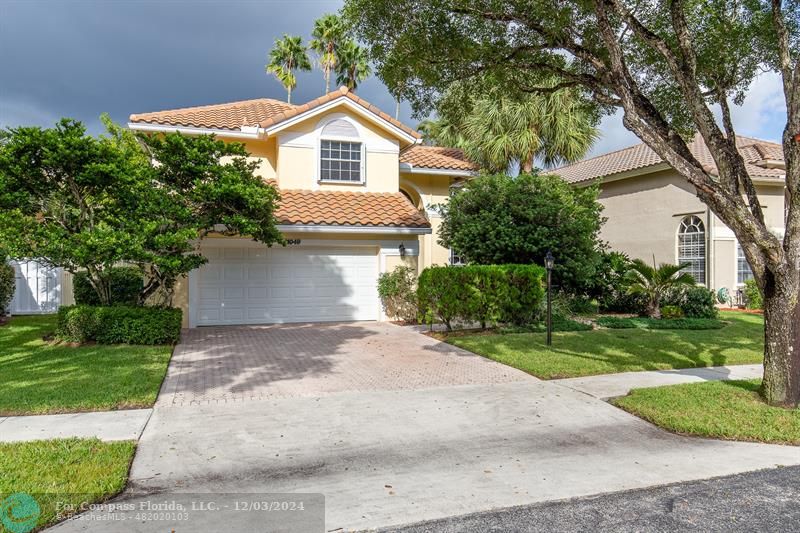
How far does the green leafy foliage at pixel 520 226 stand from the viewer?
13.3 meters

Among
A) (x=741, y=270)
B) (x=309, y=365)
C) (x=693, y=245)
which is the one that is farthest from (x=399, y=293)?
(x=741, y=270)

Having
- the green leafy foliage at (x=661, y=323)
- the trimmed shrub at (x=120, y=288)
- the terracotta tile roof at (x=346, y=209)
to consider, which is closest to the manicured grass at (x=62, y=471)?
the terracotta tile roof at (x=346, y=209)

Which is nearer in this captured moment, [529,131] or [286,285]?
[286,285]

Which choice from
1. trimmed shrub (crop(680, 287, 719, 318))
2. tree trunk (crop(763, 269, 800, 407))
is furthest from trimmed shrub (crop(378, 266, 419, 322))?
tree trunk (crop(763, 269, 800, 407))

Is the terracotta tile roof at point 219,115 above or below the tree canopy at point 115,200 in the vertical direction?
above

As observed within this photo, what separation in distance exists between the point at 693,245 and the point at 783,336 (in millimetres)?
13995

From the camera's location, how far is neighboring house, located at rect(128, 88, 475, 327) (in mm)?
13953

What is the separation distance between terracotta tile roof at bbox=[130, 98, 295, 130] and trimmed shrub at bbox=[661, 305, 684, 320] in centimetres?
1332

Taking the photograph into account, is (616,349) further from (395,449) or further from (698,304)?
(395,449)

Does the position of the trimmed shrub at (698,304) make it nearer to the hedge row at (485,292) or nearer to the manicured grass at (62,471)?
the hedge row at (485,292)

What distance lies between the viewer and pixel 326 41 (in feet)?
92.7

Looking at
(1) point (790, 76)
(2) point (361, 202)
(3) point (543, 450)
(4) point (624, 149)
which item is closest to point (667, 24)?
(1) point (790, 76)

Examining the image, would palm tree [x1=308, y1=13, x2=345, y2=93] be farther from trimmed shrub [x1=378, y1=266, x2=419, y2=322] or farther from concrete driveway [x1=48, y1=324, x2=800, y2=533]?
concrete driveway [x1=48, y1=324, x2=800, y2=533]

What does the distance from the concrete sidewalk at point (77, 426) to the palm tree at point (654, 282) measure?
13575 mm
